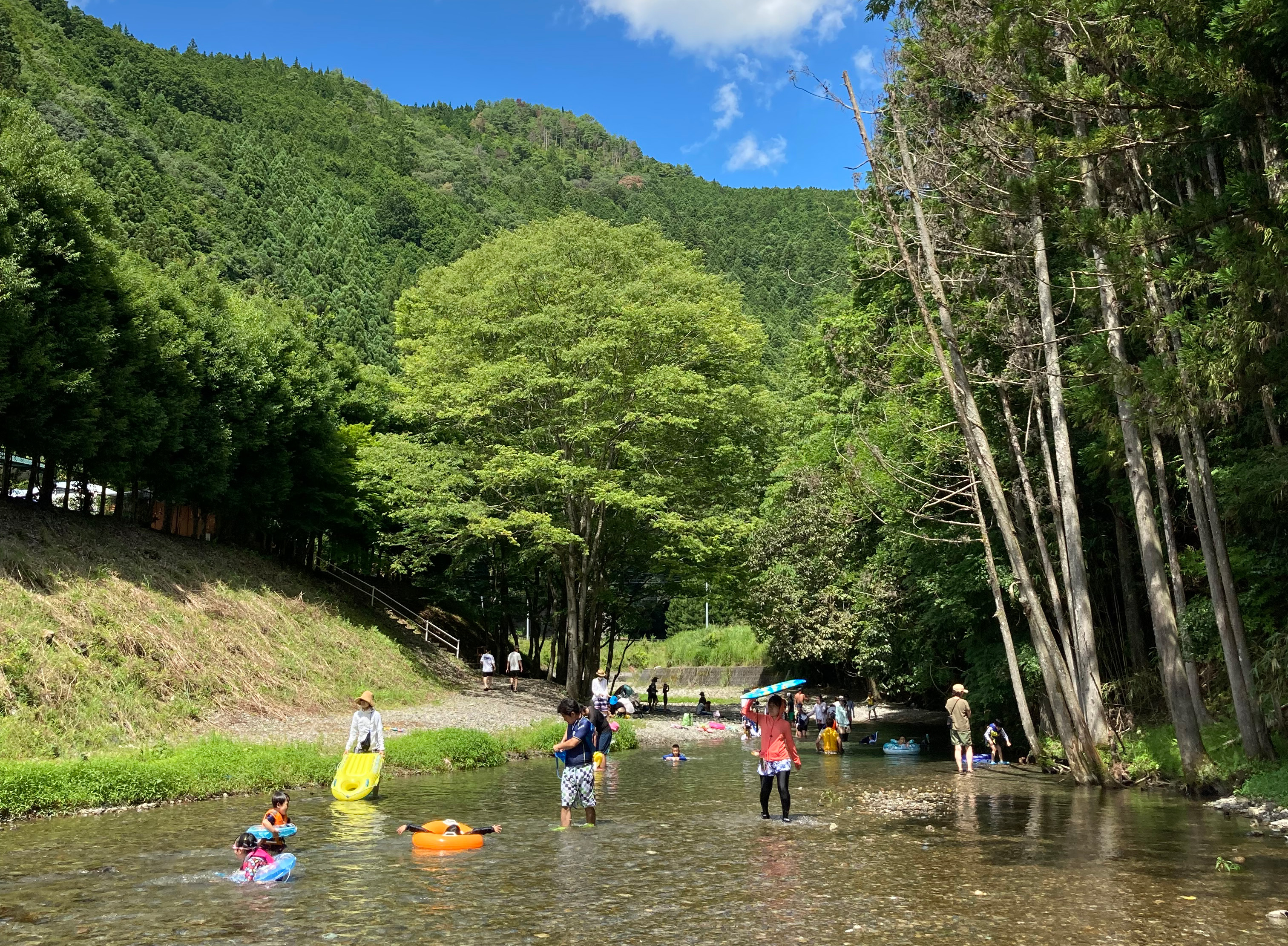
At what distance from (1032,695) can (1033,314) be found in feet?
28.3

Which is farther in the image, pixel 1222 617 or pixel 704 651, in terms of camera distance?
pixel 704 651

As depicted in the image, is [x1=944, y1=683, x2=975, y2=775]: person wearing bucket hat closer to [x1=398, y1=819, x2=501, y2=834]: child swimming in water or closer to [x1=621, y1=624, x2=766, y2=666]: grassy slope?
[x1=398, y1=819, x2=501, y2=834]: child swimming in water

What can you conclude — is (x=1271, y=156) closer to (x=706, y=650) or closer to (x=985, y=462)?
(x=985, y=462)

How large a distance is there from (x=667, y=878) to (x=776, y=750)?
4.16 meters

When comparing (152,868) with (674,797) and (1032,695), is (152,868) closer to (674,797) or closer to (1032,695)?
(674,797)

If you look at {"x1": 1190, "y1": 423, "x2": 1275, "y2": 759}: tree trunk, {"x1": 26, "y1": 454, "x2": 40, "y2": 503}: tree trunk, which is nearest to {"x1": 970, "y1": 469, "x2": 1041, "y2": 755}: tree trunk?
{"x1": 1190, "y1": 423, "x2": 1275, "y2": 759}: tree trunk

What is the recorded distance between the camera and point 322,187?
13625 centimetres

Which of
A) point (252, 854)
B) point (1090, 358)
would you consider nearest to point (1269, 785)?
point (1090, 358)

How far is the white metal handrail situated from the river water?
25760 millimetres

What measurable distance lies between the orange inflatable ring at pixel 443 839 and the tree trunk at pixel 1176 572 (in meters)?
11.4

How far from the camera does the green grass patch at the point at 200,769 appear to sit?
14039 mm

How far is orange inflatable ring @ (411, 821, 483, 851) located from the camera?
461 inches

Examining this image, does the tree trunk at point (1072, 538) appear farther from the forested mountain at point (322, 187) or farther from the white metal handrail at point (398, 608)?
the forested mountain at point (322, 187)

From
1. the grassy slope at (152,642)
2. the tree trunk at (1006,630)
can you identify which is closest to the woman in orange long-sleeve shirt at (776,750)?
the tree trunk at (1006,630)
